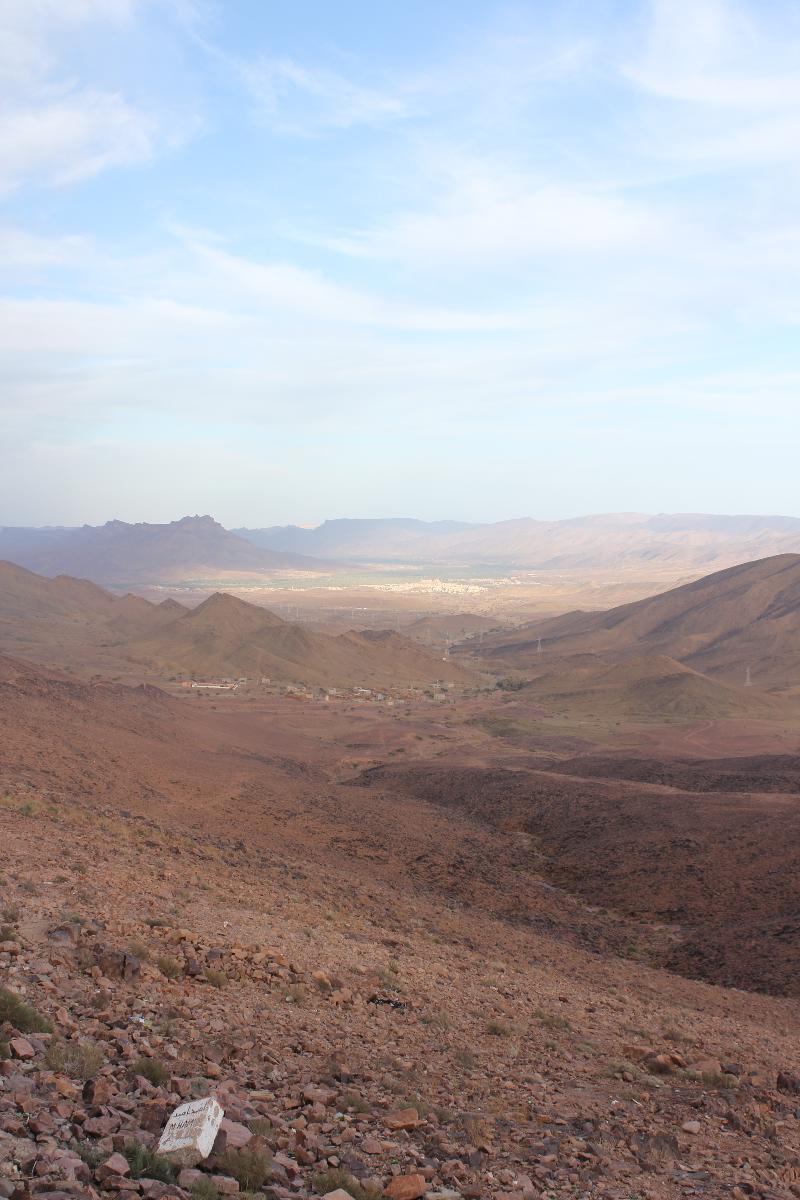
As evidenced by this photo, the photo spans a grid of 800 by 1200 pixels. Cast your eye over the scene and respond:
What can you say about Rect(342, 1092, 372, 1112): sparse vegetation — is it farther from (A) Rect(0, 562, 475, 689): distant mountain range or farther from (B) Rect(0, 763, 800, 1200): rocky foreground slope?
(A) Rect(0, 562, 475, 689): distant mountain range

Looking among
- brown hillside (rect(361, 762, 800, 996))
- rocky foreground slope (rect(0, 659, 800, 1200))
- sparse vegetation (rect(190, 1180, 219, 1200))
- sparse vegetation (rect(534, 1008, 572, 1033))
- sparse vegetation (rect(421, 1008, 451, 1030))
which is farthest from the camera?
brown hillside (rect(361, 762, 800, 996))

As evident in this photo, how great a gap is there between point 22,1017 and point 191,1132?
7.63 ft

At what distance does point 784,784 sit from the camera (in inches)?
1406

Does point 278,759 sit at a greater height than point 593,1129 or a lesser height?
lesser

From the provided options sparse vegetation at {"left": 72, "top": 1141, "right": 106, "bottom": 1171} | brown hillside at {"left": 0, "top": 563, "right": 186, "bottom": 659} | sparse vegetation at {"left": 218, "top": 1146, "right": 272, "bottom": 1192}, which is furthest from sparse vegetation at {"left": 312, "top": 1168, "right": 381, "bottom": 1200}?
brown hillside at {"left": 0, "top": 563, "right": 186, "bottom": 659}

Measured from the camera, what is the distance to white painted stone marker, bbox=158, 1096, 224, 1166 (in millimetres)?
5738

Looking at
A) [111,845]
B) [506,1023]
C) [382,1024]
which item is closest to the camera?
[382,1024]

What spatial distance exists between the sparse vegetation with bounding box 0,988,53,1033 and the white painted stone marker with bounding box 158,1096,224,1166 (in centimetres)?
186

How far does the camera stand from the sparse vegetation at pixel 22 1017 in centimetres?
739

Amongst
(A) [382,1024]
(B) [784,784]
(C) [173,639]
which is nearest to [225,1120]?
(A) [382,1024]

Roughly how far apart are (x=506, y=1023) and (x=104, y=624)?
122m

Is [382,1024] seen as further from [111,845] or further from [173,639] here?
[173,639]

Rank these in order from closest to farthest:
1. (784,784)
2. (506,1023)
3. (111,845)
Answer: (506,1023), (111,845), (784,784)

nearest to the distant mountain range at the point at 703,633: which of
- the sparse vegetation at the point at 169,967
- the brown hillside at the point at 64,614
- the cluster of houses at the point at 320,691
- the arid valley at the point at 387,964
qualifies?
the cluster of houses at the point at 320,691
